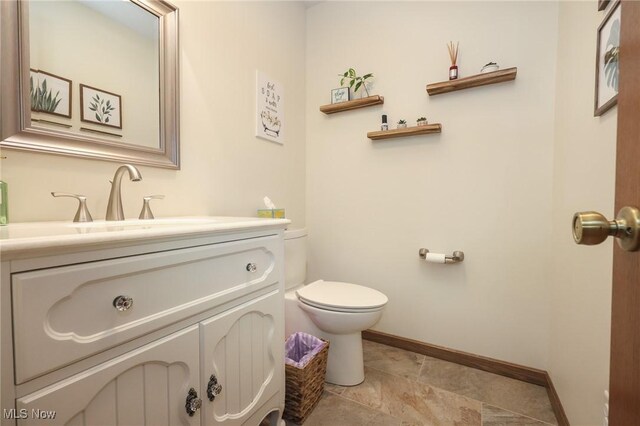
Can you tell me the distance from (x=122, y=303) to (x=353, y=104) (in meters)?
1.72

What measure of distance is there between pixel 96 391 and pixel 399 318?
1644 mm

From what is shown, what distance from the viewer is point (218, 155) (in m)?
1.49

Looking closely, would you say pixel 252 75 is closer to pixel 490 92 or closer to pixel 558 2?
pixel 490 92

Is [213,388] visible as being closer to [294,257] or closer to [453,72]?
[294,257]

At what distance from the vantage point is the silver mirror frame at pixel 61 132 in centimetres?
81

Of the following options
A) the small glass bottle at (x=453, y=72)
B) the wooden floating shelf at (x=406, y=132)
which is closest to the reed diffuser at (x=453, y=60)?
the small glass bottle at (x=453, y=72)

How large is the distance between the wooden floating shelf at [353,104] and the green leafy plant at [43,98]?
1.45 meters

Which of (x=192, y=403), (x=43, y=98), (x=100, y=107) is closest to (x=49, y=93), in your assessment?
(x=43, y=98)

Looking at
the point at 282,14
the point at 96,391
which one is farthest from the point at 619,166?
the point at 282,14

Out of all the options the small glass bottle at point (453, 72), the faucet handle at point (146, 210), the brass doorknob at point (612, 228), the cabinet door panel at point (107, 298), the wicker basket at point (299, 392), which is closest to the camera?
the brass doorknob at point (612, 228)

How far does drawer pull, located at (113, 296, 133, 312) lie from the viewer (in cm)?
61

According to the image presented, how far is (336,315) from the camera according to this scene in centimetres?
136

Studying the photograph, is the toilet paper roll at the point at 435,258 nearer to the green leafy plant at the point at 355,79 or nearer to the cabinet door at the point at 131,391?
the green leafy plant at the point at 355,79

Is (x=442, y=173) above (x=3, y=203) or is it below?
above
